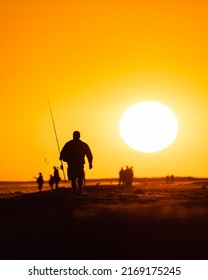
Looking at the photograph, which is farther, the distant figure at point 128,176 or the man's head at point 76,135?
the distant figure at point 128,176

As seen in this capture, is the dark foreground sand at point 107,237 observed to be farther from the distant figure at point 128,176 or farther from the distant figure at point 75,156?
the distant figure at point 128,176

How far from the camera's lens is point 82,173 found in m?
18.3

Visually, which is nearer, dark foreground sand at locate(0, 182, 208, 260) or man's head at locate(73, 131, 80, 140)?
dark foreground sand at locate(0, 182, 208, 260)

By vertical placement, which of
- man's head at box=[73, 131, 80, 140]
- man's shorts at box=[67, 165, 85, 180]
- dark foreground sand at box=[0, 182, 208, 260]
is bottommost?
dark foreground sand at box=[0, 182, 208, 260]

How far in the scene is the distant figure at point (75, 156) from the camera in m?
18.1

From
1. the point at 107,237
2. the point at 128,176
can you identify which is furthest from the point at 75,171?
the point at 128,176

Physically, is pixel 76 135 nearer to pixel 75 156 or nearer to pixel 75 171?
pixel 75 156

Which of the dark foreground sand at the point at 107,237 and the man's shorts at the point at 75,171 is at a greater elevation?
the man's shorts at the point at 75,171

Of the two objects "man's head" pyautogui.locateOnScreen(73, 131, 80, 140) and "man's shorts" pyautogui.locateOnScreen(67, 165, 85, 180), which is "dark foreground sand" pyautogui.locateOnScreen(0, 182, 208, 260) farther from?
"man's head" pyautogui.locateOnScreen(73, 131, 80, 140)

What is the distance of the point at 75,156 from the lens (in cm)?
1820

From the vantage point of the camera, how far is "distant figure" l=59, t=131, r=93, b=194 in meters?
18.1

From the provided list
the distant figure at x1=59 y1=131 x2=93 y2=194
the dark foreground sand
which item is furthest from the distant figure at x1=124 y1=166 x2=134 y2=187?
the dark foreground sand

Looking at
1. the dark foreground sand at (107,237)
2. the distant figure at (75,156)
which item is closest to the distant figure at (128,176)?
the distant figure at (75,156)
